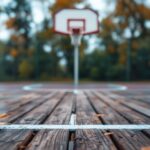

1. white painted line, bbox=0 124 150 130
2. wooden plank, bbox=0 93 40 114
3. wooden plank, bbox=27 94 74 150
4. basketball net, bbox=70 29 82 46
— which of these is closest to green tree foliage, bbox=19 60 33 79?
basketball net, bbox=70 29 82 46

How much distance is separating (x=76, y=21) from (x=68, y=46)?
32.6 ft

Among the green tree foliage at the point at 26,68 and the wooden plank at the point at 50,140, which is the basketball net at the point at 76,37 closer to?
the wooden plank at the point at 50,140

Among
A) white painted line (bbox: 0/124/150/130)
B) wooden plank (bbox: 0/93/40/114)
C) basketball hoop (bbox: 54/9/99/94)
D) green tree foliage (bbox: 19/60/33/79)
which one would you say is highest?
basketball hoop (bbox: 54/9/99/94)

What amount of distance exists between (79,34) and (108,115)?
5527 millimetres

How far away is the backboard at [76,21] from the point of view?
8477 mm

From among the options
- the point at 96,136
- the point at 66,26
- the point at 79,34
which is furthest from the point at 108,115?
the point at 66,26

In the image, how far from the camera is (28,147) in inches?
60.2

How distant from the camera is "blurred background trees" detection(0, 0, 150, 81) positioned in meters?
17.2

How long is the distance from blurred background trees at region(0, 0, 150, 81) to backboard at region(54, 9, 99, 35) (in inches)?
327

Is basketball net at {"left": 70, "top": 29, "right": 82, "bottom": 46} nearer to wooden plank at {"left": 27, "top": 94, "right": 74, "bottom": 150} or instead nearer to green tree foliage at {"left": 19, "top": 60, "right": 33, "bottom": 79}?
wooden plank at {"left": 27, "top": 94, "right": 74, "bottom": 150}

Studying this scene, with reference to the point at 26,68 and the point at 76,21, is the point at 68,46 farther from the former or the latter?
the point at 76,21

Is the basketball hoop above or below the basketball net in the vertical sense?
above

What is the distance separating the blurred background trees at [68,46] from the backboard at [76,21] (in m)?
8.31

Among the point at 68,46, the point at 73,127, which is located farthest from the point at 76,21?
the point at 68,46
